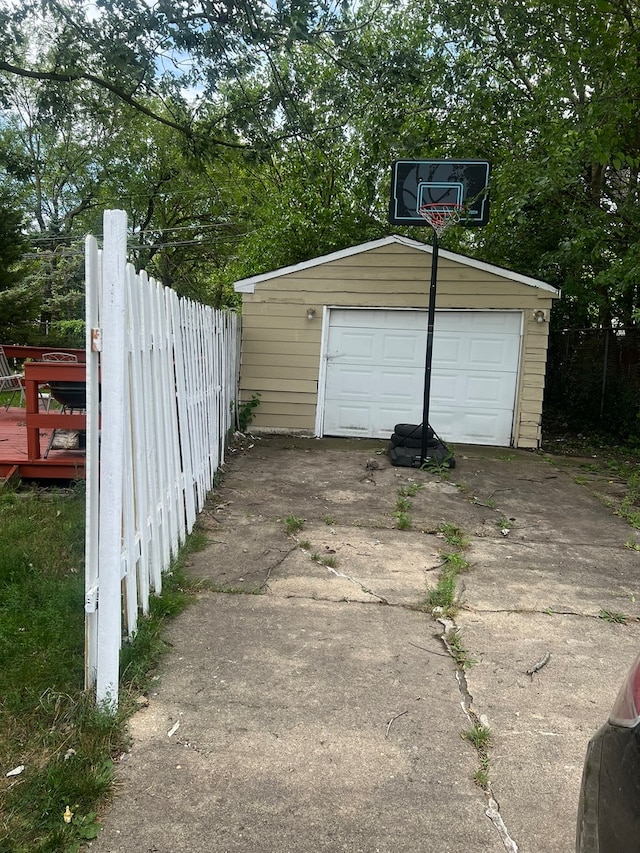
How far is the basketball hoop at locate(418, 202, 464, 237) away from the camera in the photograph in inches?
301

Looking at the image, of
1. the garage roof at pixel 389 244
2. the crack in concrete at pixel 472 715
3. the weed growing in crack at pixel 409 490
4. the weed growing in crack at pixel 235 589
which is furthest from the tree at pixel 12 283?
the crack in concrete at pixel 472 715

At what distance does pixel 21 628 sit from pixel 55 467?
3170 mm

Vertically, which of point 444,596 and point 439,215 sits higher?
point 439,215

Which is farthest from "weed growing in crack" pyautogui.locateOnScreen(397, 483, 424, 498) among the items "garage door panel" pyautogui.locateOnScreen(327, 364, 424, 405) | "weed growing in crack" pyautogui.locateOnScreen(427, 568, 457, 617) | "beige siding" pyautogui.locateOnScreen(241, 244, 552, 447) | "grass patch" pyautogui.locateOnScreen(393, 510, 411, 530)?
"beige siding" pyautogui.locateOnScreen(241, 244, 552, 447)

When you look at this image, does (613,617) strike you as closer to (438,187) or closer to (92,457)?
(92,457)

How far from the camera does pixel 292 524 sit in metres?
4.99

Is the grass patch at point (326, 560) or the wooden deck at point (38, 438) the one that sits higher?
the wooden deck at point (38, 438)

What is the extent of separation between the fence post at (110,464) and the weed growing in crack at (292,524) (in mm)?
2519

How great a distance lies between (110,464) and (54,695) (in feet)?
3.01

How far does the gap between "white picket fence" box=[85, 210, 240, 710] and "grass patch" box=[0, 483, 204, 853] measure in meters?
0.12

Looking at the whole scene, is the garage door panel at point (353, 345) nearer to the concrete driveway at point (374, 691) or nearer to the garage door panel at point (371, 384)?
the garage door panel at point (371, 384)

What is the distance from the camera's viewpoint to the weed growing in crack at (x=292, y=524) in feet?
16.1

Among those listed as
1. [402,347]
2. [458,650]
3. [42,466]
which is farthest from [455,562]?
[402,347]

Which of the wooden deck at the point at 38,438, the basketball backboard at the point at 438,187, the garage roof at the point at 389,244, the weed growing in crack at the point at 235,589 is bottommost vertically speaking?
the weed growing in crack at the point at 235,589
